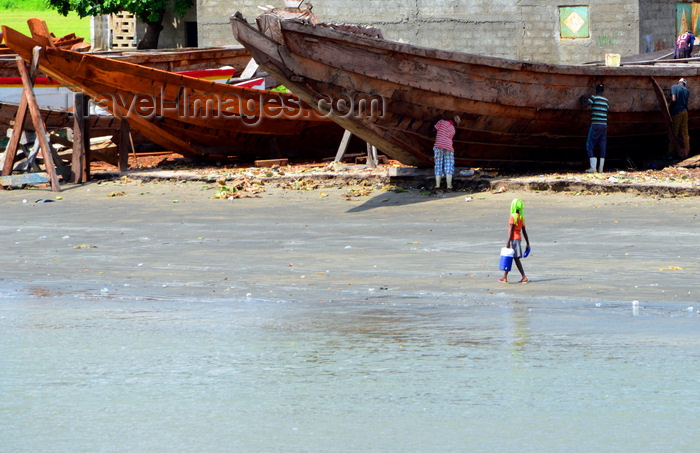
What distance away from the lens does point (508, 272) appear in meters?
8.26

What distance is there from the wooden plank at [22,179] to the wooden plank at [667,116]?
986 cm

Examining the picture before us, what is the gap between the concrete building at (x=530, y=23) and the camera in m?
24.2

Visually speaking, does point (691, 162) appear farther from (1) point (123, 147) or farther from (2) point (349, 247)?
(1) point (123, 147)

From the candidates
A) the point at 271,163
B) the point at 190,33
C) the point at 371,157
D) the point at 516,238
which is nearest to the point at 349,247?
the point at 516,238

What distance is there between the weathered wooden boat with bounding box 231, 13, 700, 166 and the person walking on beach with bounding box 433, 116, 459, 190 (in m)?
0.22

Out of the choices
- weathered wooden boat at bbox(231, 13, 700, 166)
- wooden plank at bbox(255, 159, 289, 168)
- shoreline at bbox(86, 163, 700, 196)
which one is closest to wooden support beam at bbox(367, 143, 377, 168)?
shoreline at bbox(86, 163, 700, 196)

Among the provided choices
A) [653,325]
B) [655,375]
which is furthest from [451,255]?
[655,375]

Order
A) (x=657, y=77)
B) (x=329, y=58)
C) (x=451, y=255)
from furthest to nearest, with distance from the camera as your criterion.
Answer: (x=657, y=77) → (x=329, y=58) → (x=451, y=255)

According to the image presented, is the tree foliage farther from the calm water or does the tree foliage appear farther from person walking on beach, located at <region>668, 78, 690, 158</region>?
the calm water

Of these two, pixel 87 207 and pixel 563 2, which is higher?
pixel 563 2

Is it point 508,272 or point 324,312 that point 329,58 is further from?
point 324,312

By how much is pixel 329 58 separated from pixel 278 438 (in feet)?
30.4

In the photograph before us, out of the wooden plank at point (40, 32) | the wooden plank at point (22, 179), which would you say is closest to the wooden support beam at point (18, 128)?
the wooden plank at point (40, 32)

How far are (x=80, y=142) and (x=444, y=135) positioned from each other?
266 inches
